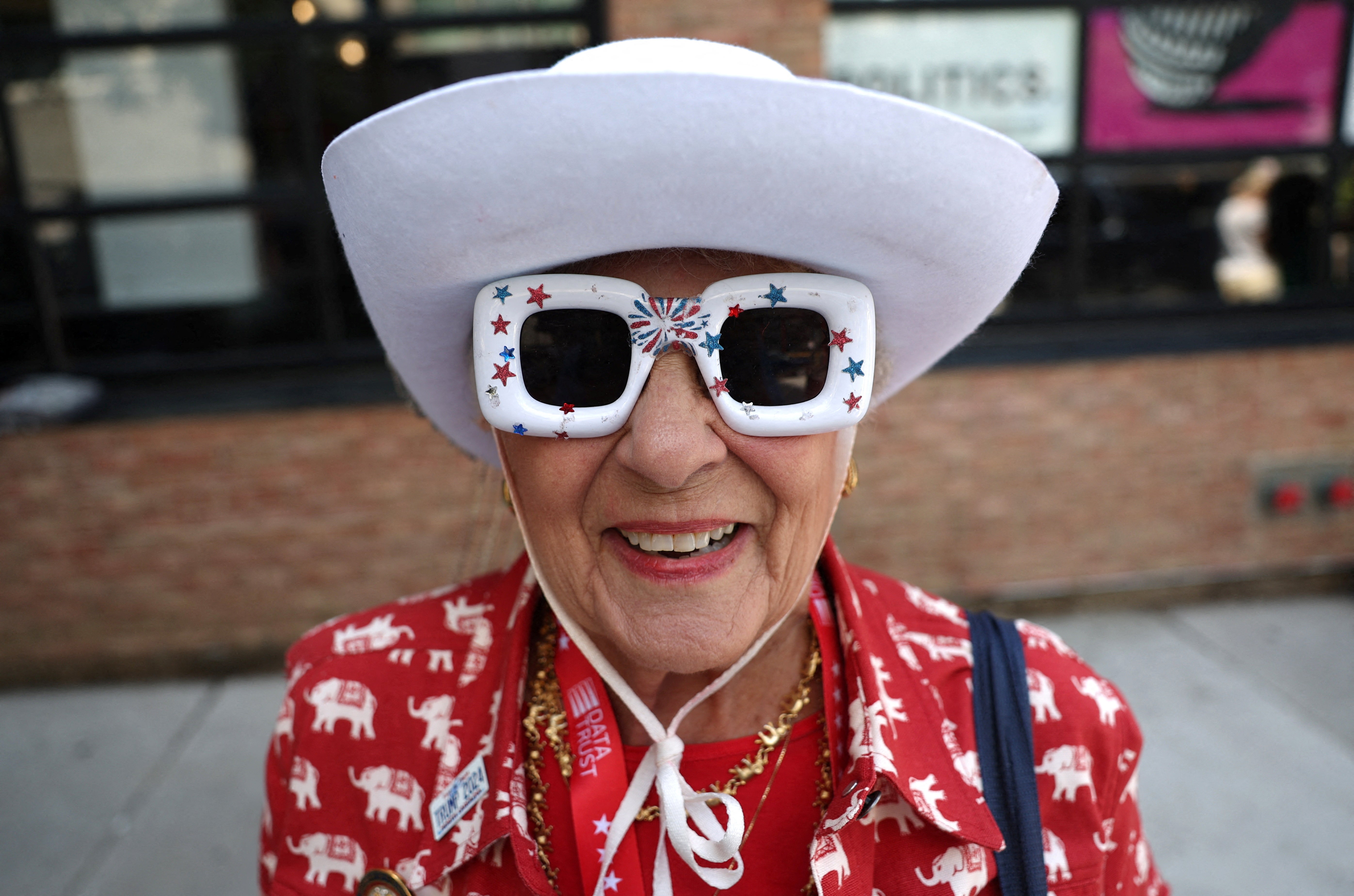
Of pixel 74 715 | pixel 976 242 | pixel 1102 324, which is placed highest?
pixel 976 242

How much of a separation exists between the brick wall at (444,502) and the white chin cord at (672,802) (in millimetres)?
2582

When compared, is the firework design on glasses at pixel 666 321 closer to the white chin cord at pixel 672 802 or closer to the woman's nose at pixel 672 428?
the woman's nose at pixel 672 428

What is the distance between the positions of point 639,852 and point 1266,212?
4906mm

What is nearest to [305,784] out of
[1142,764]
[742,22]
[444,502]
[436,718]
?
[436,718]

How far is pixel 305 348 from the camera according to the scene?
4.33 meters

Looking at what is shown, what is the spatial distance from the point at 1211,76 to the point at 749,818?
4664 mm

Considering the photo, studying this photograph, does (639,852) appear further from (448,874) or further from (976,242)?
(976,242)

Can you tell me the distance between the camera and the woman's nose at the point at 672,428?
1.12 m

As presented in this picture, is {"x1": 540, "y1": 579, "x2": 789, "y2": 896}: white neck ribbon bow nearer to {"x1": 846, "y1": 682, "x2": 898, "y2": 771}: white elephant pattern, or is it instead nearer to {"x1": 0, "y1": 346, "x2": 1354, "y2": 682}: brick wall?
{"x1": 846, "y1": 682, "x2": 898, "y2": 771}: white elephant pattern

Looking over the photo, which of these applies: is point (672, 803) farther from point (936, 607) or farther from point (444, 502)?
point (444, 502)

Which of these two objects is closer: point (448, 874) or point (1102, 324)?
point (448, 874)

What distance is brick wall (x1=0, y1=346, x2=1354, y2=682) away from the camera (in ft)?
13.5

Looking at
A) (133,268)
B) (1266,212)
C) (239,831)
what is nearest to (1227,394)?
(1266,212)

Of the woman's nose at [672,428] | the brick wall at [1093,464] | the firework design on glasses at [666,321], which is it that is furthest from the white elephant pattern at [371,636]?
the brick wall at [1093,464]
